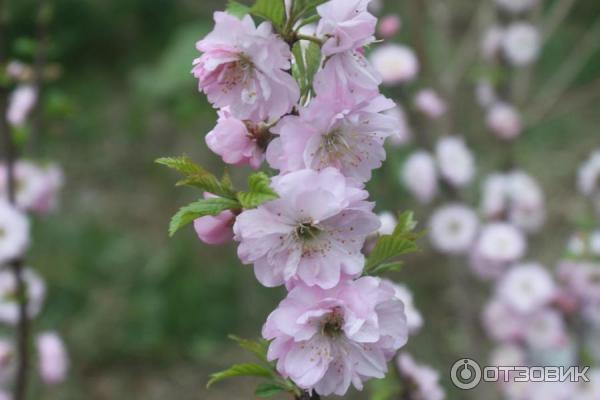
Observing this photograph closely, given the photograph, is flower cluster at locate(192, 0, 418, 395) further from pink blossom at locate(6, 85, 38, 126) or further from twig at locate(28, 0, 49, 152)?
pink blossom at locate(6, 85, 38, 126)

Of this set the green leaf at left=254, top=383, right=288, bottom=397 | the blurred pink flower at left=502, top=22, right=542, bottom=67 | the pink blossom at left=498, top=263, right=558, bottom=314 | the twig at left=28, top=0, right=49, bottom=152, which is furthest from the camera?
the blurred pink flower at left=502, top=22, right=542, bottom=67

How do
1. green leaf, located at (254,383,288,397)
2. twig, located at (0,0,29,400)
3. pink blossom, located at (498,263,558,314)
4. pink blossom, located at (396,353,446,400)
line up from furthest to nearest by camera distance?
pink blossom, located at (498,263,558,314), twig, located at (0,0,29,400), pink blossom, located at (396,353,446,400), green leaf, located at (254,383,288,397)

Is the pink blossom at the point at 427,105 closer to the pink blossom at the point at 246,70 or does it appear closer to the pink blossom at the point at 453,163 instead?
the pink blossom at the point at 453,163

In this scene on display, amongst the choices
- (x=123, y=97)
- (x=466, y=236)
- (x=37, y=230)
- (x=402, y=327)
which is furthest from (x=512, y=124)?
(x=123, y=97)

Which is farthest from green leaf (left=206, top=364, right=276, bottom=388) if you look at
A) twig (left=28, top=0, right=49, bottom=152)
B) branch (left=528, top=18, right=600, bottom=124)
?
branch (left=528, top=18, right=600, bottom=124)

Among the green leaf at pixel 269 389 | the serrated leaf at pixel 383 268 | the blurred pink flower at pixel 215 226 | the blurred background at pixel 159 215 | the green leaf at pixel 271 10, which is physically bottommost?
the blurred background at pixel 159 215

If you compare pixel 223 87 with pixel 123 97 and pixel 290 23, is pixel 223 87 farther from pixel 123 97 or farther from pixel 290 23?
pixel 123 97

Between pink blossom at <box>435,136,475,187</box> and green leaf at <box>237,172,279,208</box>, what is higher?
green leaf at <box>237,172,279,208</box>

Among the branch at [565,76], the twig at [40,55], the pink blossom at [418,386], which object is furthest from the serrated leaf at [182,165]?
the branch at [565,76]
